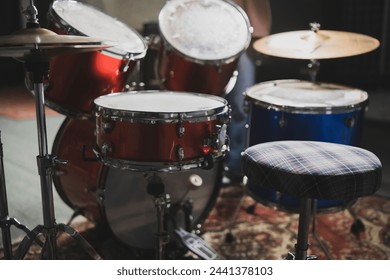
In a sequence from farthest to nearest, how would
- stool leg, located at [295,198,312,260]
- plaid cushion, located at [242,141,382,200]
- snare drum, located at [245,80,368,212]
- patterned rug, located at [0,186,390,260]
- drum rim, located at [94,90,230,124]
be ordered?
1. patterned rug, located at [0,186,390,260]
2. snare drum, located at [245,80,368,212]
3. drum rim, located at [94,90,230,124]
4. stool leg, located at [295,198,312,260]
5. plaid cushion, located at [242,141,382,200]

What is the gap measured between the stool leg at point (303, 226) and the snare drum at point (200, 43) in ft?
2.76

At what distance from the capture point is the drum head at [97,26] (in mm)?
1618

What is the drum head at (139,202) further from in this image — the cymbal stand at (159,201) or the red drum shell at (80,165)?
the cymbal stand at (159,201)

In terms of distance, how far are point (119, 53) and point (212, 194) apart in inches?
31.7

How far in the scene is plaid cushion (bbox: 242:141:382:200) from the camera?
1.11m

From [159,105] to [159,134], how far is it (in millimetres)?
137

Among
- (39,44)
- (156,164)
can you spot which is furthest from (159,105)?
(39,44)

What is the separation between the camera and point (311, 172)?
43.8 inches

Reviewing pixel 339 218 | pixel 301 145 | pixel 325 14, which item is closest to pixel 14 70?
pixel 325 14

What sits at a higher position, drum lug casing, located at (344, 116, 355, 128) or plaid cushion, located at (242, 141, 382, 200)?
plaid cushion, located at (242, 141, 382, 200)

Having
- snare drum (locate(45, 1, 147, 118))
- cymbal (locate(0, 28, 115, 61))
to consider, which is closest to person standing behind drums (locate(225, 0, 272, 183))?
snare drum (locate(45, 1, 147, 118))

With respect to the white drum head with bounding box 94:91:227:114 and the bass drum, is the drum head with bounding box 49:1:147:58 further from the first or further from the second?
the bass drum

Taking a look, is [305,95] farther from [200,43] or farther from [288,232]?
[288,232]

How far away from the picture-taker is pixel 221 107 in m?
1.49
